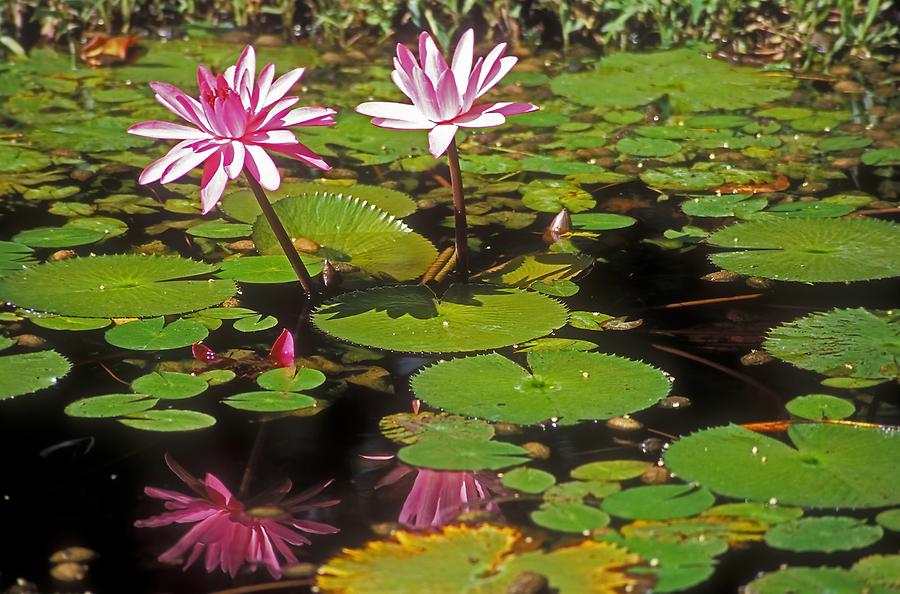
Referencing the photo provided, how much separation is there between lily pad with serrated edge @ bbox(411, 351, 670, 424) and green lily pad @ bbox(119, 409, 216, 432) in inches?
14.5

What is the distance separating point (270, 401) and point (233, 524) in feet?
1.18

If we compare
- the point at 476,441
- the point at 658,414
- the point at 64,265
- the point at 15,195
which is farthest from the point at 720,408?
the point at 15,195

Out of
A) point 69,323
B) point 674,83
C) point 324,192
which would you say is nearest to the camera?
point 69,323

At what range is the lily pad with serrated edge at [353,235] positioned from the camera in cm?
266

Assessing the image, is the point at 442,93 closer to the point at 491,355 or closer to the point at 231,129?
the point at 231,129

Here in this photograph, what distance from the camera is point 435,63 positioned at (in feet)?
7.56

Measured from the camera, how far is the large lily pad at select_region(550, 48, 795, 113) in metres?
3.80

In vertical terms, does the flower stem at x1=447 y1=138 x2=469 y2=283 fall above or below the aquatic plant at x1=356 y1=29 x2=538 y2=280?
below

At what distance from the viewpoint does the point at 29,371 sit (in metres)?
2.20

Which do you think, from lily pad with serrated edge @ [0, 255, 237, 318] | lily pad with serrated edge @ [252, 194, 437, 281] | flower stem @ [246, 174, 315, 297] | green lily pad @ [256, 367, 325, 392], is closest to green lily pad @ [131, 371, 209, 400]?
green lily pad @ [256, 367, 325, 392]

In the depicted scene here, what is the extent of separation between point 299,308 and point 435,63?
58 cm

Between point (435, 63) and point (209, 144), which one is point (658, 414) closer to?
point (435, 63)

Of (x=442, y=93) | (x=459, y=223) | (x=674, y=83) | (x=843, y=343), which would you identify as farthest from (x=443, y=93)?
(x=674, y=83)

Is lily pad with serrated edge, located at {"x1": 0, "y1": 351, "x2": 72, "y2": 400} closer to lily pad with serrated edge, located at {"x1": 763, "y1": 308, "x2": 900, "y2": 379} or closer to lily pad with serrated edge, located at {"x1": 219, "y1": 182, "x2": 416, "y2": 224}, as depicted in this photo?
lily pad with serrated edge, located at {"x1": 219, "y1": 182, "x2": 416, "y2": 224}
